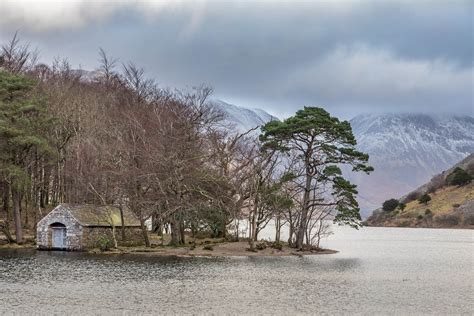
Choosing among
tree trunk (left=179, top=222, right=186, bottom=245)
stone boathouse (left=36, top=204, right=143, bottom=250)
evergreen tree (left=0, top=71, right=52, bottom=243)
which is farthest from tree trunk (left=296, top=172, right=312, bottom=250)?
evergreen tree (left=0, top=71, right=52, bottom=243)

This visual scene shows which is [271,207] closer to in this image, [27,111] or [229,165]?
[229,165]

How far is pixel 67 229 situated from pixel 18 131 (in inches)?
451

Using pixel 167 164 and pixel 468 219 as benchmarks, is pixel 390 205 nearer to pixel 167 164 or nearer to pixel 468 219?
pixel 468 219

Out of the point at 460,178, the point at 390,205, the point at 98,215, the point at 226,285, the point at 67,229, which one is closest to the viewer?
the point at 226,285

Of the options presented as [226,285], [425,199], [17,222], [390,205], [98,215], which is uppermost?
[425,199]

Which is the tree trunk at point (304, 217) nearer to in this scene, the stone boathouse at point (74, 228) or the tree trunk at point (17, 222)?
the stone boathouse at point (74, 228)

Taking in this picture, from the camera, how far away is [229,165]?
78250 millimetres

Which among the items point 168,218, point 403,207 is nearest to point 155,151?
point 168,218

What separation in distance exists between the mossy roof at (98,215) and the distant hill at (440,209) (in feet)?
387

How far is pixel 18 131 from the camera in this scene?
62469 mm

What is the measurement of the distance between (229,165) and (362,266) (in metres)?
29.4

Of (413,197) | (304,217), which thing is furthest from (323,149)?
(413,197)

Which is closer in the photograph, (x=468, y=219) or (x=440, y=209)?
(x=468, y=219)

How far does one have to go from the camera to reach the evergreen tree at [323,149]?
62656 millimetres
